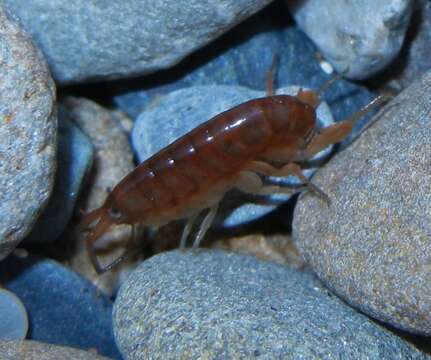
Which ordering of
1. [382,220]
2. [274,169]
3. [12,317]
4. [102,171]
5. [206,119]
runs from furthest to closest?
[102,171] < [206,119] < [274,169] < [12,317] < [382,220]

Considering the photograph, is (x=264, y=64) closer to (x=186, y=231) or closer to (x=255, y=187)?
(x=255, y=187)

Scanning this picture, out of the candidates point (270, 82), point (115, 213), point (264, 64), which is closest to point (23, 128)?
point (115, 213)

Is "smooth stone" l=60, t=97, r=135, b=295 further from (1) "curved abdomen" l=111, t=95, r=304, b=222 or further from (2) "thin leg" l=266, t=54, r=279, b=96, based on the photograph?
(2) "thin leg" l=266, t=54, r=279, b=96

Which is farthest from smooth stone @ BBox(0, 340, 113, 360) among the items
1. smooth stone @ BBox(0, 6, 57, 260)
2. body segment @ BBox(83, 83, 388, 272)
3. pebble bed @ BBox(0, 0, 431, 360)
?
body segment @ BBox(83, 83, 388, 272)

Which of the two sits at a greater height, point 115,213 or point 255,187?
point 255,187

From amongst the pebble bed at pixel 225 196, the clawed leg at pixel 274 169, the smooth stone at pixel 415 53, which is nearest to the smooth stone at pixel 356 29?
the pebble bed at pixel 225 196
